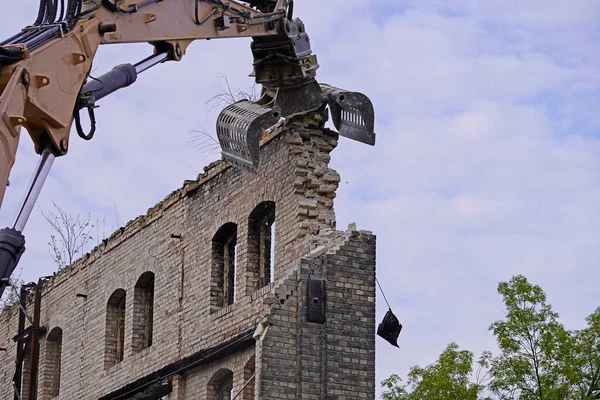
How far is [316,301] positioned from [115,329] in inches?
223

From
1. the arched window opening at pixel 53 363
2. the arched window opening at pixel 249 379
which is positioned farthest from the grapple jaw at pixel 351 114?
the arched window opening at pixel 53 363

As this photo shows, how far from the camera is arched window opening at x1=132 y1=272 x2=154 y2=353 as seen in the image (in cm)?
1797

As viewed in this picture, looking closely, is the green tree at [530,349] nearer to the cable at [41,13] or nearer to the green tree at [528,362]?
the green tree at [528,362]

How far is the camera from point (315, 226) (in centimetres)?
1473

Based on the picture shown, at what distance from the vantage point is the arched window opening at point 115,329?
1878 cm

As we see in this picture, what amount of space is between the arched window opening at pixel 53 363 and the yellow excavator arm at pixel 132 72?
734 centimetres

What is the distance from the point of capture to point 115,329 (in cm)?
1900

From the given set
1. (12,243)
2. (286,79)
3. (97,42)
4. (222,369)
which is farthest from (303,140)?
(12,243)

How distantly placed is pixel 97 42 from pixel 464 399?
14.3 metres

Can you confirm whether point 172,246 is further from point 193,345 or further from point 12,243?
point 12,243

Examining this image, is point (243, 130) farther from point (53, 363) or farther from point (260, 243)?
point (53, 363)

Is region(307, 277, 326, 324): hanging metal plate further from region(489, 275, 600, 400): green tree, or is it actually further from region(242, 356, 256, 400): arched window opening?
region(489, 275, 600, 400): green tree

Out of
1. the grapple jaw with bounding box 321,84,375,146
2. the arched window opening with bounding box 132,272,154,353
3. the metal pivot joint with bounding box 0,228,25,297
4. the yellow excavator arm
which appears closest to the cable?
the yellow excavator arm

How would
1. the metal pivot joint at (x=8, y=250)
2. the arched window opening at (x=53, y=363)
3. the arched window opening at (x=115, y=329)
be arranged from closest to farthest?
the metal pivot joint at (x=8, y=250), the arched window opening at (x=115, y=329), the arched window opening at (x=53, y=363)
